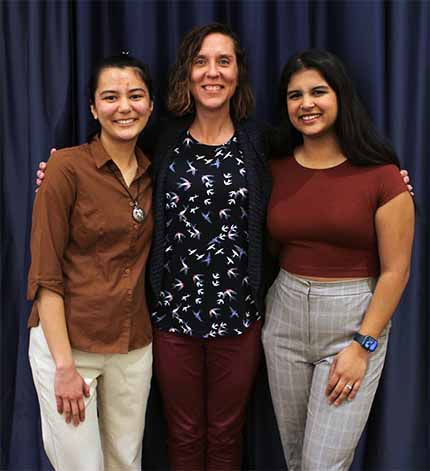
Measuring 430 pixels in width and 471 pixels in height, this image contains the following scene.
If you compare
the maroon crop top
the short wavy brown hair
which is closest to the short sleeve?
the maroon crop top

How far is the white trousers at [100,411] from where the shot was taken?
1470 millimetres

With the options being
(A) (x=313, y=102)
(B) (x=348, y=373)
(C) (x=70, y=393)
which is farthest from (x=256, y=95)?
(C) (x=70, y=393)

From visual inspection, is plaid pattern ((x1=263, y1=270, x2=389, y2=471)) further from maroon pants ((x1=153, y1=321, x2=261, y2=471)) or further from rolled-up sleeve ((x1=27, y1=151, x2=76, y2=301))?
rolled-up sleeve ((x1=27, y1=151, x2=76, y2=301))

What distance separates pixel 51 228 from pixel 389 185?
2.89 ft

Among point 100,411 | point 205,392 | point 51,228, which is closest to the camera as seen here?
point 51,228

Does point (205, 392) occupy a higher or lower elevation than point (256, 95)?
lower

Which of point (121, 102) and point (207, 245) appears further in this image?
point (207, 245)

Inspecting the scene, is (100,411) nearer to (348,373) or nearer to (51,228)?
(51,228)

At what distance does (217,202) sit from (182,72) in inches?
16.5

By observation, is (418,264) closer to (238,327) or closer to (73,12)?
(238,327)

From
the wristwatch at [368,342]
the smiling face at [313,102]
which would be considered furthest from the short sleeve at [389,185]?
the wristwatch at [368,342]

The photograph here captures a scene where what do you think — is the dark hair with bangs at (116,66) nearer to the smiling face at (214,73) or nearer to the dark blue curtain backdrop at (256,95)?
the smiling face at (214,73)

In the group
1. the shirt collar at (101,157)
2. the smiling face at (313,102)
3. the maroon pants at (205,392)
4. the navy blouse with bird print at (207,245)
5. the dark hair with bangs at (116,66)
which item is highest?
the dark hair with bangs at (116,66)

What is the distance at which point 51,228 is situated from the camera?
1.40 m
